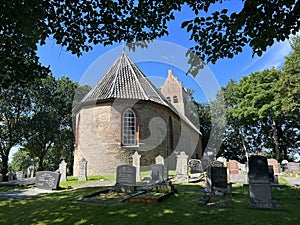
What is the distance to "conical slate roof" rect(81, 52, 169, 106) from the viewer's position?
17750 millimetres

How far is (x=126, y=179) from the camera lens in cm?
977

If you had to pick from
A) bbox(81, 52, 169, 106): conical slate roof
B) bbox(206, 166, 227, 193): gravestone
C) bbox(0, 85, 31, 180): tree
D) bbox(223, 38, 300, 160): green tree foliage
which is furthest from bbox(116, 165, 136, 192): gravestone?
bbox(223, 38, 300, 160): green tree foliage

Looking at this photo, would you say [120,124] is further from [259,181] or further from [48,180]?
[259,181]

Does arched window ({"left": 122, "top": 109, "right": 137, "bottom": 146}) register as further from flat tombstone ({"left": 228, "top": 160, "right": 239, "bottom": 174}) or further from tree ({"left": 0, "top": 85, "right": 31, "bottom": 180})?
tree ({"left": 0, "top": 85, "right": 31, "bottom": 180})

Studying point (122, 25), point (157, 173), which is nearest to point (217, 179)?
point (157, 173)

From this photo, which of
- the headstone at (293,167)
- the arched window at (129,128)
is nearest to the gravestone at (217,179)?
the arched window at (129,128)

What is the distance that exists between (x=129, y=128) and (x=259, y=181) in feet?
39.2

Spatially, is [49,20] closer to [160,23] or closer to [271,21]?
[160,23]

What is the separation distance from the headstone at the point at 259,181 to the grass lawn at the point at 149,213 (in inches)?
17.5

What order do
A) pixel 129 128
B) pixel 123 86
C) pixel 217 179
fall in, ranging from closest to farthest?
pixel 217 179 → pixel 129 128 → pixel 123 86

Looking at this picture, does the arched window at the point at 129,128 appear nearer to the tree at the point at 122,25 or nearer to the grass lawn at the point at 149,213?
the grass lawn at the point at 149,213

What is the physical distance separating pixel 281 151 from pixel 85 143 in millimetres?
29526

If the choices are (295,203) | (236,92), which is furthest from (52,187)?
(236,92)

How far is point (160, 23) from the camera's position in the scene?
243 inches
